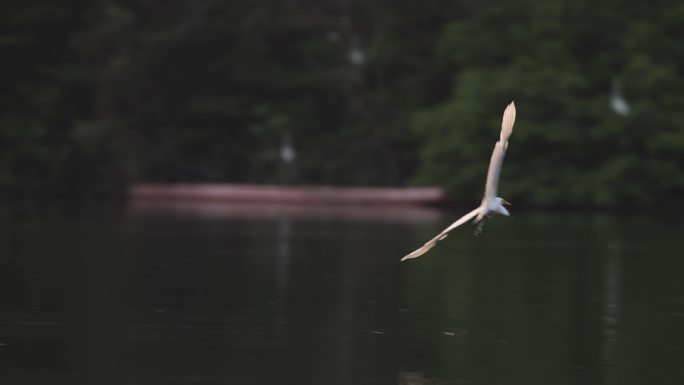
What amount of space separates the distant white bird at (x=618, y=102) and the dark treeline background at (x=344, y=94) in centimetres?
13

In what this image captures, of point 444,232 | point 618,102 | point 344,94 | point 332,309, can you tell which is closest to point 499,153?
point 444,232

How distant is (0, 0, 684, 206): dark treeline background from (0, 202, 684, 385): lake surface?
49.6 feet

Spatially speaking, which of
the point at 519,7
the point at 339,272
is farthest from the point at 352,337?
the point at 519,7

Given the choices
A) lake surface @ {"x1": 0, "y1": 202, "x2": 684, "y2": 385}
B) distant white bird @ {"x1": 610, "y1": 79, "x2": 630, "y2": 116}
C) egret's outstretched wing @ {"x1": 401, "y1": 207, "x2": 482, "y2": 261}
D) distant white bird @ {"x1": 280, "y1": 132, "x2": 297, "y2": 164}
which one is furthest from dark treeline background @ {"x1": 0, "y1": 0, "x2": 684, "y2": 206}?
egret's outstretched wing @ {"x1": 401, "y1": 207, "x2": 482, "y2": 261}

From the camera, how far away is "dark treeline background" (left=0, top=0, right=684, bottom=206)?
39.5m

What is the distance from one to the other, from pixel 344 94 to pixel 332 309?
34698 millimetres

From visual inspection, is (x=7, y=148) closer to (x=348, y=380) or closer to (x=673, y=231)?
(x=673, y=231)

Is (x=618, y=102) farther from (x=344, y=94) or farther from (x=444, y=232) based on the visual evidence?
(x=444, y=232)

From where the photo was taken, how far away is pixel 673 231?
93.6 ft

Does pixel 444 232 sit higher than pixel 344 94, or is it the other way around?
pixel 344 94

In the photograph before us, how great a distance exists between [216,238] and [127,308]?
10.7 metres

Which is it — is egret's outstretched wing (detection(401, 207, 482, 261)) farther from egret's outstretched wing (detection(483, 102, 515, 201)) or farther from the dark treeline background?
the dark treeline background

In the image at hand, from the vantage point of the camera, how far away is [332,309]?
13.1 m

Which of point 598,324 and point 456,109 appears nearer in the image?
point 598,324
